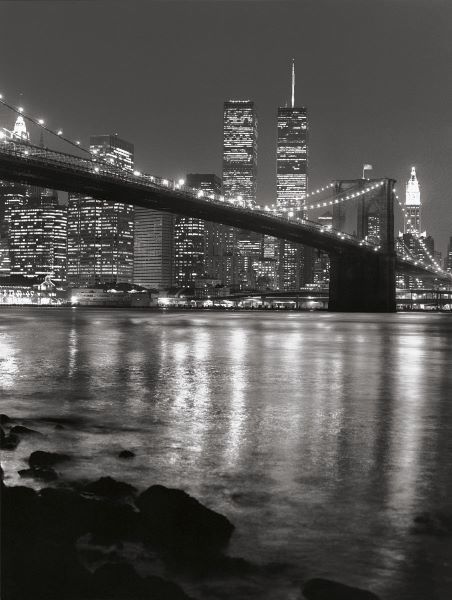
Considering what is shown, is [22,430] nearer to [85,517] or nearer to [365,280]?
[85,517]

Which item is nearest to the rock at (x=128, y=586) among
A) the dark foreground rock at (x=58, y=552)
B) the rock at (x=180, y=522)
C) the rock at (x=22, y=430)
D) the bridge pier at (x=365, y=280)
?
the dark foreground rock at (x=58, y=552)

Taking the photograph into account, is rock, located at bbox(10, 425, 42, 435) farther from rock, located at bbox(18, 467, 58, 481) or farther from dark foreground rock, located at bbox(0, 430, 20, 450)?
rock, located at bbox(18, 467, 58, 481)

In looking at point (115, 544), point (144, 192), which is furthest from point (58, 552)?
point (144, 192)

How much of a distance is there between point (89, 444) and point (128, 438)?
21.5 inches

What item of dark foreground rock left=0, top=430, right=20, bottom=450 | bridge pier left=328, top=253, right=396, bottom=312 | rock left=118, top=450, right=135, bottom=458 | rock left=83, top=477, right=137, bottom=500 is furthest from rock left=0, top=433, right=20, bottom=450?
bridge pier left=328, top=253, right=396, bottom=312

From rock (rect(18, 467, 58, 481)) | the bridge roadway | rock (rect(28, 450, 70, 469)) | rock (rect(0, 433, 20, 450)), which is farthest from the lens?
the bridge roadway

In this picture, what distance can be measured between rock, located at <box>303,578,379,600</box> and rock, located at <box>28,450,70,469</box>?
3.20 meters

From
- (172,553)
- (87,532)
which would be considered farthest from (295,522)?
(87,532)

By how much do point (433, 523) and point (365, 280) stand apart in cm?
7467

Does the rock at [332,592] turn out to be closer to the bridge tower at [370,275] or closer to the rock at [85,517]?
the rock at [85,517]

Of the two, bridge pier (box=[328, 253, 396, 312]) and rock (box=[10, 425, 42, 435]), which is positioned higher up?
bridge pier (box=[328, 253, 396, 312])

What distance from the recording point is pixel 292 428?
8664mm

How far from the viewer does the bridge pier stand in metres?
77.6

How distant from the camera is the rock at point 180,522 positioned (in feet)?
14.5
